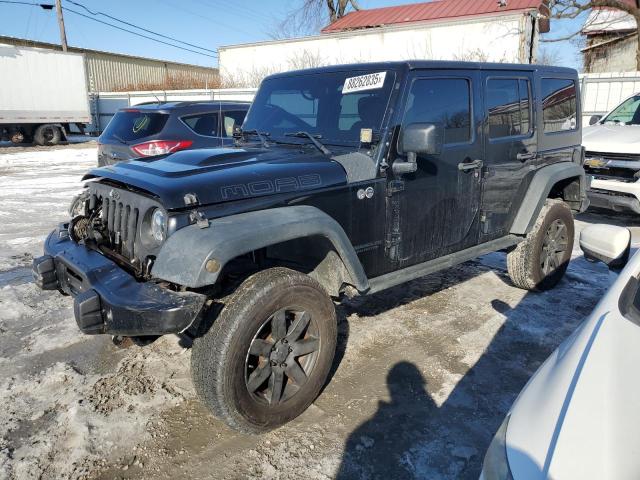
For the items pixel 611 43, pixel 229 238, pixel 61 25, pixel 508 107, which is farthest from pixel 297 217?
pixel 61 25

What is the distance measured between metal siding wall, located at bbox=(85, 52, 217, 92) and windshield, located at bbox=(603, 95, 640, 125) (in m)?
25.2

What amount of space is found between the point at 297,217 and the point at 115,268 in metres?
1.06

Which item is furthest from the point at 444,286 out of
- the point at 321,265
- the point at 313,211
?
the point at 313,211

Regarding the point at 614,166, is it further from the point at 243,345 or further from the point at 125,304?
the point at 125,304

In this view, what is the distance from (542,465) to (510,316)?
3.14 metres

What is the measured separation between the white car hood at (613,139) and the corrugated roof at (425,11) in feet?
47.6

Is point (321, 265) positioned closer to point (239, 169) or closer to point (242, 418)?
point (239, 169)

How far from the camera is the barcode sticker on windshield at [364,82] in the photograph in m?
3.30

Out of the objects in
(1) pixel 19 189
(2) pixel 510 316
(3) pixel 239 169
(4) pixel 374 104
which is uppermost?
(4) pixel 374 104

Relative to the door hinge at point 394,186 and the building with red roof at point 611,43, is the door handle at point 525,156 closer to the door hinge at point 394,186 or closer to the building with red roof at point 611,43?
the door hinge at point 394,186

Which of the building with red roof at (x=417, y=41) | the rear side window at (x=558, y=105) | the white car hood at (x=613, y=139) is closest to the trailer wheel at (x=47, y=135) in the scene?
the building with red roof at (x=417, y=41)

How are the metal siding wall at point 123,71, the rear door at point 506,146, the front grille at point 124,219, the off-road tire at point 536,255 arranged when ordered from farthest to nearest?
the metal siding wall at point 123,71
the off-road tire at point 536,255
the rear door at point 506,146
the front grille at point 124,219

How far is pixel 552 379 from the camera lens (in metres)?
1.66

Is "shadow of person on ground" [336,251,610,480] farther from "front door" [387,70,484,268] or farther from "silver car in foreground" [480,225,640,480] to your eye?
"silver car in foreground" [480,225,640,480]
